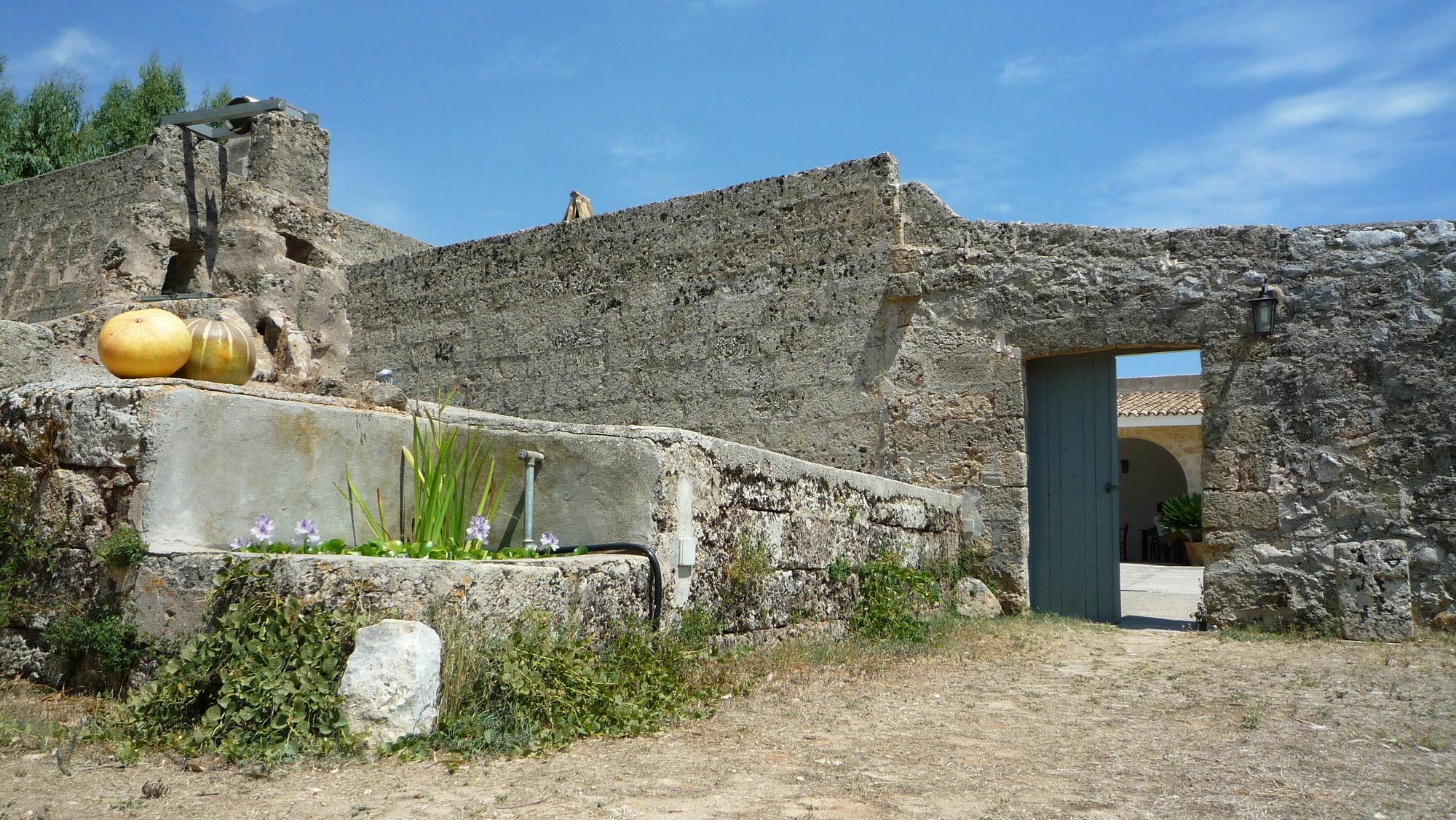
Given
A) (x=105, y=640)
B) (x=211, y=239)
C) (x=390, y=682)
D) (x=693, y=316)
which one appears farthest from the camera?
(x=211, y=239)

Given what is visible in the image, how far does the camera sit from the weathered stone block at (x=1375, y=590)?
6.36 m

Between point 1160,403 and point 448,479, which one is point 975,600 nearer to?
point 448,479

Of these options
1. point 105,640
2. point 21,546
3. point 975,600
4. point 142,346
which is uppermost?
point 142,346

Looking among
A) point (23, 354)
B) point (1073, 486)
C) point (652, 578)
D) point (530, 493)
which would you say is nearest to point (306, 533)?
point (530, 493)

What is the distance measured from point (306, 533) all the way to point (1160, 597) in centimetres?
820

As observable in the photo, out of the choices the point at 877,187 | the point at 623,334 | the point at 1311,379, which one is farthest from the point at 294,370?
the point at 1311,379

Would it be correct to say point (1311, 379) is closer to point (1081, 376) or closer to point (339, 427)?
point (1081, 376)

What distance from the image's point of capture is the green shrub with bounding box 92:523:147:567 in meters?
3.52

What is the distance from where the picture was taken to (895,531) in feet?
21.5

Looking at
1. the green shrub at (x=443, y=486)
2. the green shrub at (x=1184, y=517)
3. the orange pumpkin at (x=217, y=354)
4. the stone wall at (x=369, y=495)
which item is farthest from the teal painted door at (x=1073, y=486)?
the green shrub at (x=1184, y=517)

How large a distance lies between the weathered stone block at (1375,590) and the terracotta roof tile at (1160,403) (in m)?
10.5

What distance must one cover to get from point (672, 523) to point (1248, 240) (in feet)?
15.4

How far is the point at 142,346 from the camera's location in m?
4.02

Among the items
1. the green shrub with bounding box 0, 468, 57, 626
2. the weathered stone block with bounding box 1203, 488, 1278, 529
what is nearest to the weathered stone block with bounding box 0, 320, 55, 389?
the green shrub with bounding box 0, 468, 57, 626
